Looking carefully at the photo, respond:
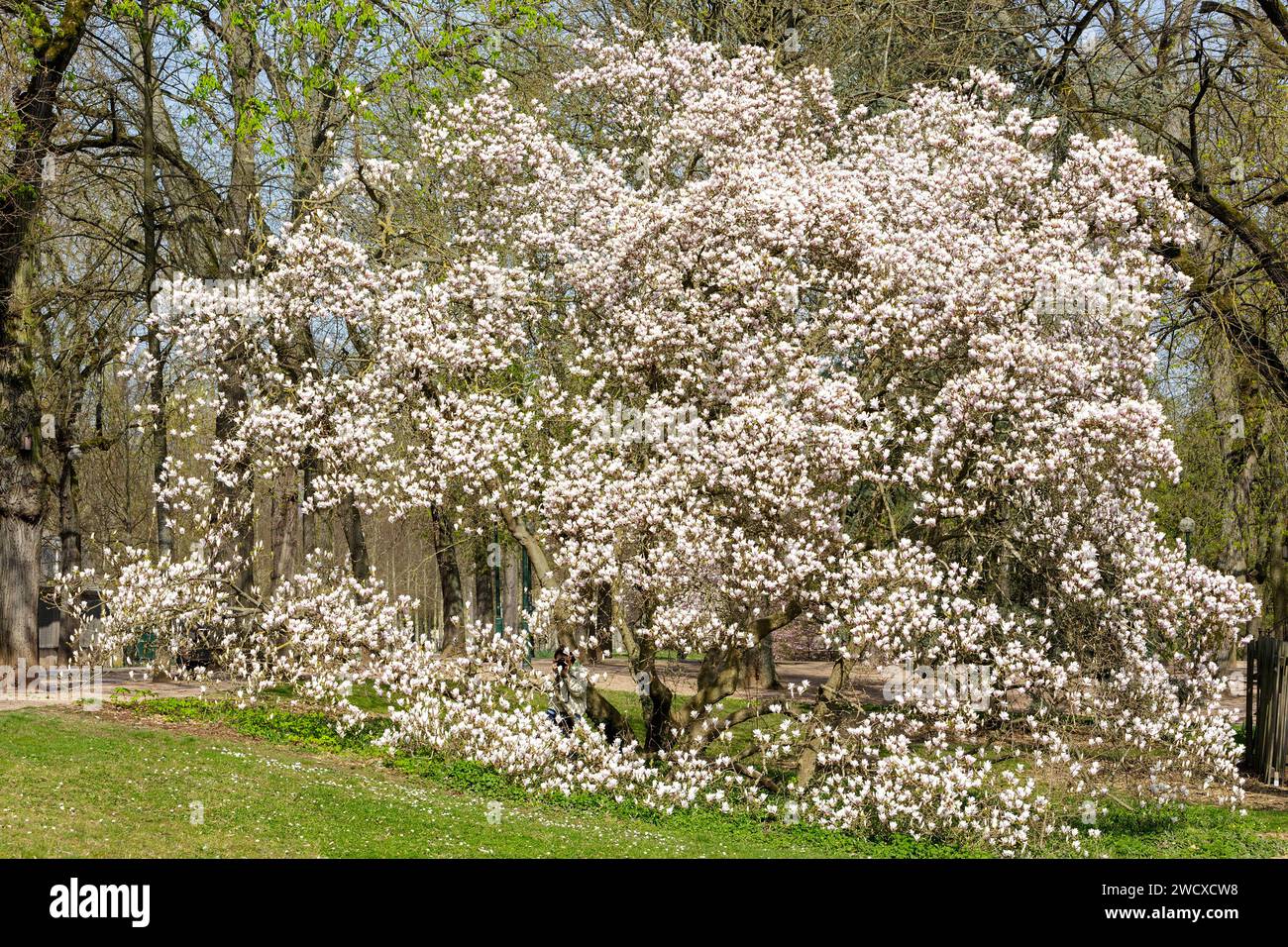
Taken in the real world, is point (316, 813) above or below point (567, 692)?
below

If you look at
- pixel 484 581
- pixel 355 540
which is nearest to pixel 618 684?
pixel 484 581

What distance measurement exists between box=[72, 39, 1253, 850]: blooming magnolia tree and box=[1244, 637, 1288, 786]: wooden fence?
1.06 meters

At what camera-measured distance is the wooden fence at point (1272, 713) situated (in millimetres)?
16328

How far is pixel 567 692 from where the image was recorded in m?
14.4

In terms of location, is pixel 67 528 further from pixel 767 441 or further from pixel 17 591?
pixel 767 441

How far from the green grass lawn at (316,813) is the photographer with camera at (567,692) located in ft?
3.33

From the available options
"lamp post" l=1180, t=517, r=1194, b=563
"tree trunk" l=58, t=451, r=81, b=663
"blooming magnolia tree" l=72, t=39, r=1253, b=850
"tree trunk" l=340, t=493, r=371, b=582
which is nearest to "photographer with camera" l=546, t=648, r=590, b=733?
"blooming magnolia tree" l=72, t=39, r=1253, b=850

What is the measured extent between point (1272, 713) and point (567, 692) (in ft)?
31.7

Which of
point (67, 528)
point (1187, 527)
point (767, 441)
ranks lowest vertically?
point (1187, 527)

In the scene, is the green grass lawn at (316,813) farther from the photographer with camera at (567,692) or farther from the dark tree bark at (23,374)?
the dark tree bark at (23,374)

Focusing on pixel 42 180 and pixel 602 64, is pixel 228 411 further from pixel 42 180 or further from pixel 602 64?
pixel 602 64

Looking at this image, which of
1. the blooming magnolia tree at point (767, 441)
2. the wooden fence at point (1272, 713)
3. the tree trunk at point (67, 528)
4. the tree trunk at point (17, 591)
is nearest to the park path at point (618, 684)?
the wooden fence at point (1272, 713)
